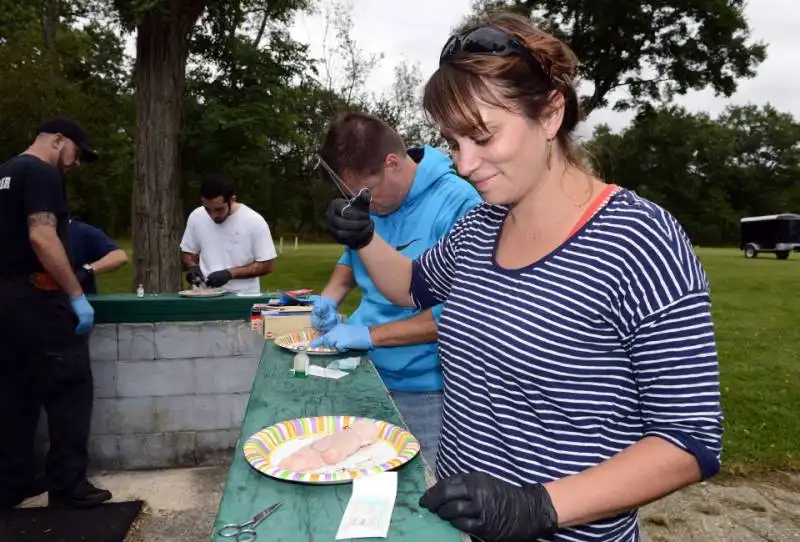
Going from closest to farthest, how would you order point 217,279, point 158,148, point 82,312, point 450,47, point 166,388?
1. point 450,47
2. point 82,312
3. point 166,388
4. point 217,279
5. point 158,148

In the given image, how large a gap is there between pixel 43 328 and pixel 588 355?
3846mm

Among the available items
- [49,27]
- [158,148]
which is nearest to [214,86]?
[158,148]

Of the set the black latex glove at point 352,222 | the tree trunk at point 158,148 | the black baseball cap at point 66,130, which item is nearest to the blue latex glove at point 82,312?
the black baseball cap at point 66,130

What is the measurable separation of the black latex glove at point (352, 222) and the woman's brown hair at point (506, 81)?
2.37 feet

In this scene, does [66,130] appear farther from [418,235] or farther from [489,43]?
[489,43]

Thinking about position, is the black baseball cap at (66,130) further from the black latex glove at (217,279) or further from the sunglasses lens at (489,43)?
the sunglasses lens at (489,43)

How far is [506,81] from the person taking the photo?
1.31 m

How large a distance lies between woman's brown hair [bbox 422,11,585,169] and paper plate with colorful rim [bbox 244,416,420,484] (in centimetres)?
76

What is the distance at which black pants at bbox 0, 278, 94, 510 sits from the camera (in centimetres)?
396

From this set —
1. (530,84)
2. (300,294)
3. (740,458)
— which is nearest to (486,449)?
(530,84)

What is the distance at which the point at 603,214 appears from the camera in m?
1.27

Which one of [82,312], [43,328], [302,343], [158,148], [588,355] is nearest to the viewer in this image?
[588,355]

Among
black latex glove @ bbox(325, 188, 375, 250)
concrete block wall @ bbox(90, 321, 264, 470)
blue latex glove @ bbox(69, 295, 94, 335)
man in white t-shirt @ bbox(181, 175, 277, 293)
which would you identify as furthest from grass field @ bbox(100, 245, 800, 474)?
blue latex glove @ bbox(69, 295, 94, 335)

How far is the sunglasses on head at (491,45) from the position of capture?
4.31ft
